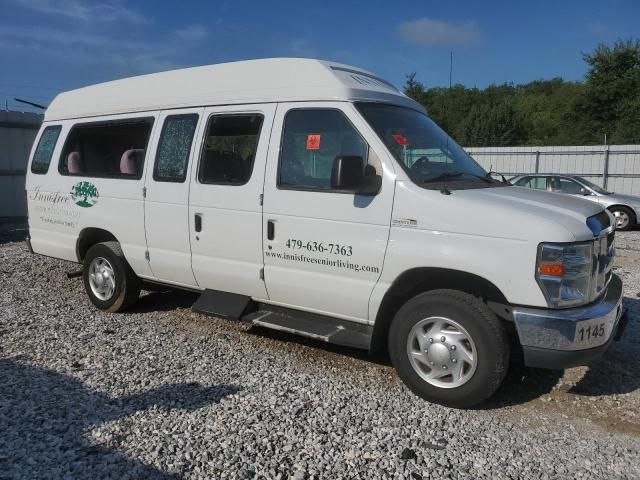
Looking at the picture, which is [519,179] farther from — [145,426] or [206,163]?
[145,426]

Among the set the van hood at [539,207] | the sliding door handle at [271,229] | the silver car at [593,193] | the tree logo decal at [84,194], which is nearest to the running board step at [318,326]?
the sliding door handle at [271,229]

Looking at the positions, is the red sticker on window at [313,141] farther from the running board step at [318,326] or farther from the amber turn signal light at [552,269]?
the amber turn signal light at [552,269]

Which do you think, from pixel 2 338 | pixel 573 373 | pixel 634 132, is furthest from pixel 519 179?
pixel 634 132

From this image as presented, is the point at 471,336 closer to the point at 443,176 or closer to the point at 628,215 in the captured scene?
the point at 443,176

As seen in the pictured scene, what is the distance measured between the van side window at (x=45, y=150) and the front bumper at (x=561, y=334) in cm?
561

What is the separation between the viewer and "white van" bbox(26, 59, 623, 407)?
12.0 ft

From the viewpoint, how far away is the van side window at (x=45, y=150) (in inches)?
262

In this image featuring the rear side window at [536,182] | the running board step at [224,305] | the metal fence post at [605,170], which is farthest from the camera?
the metal fence post at [605,170]

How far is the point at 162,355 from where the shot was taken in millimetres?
4945

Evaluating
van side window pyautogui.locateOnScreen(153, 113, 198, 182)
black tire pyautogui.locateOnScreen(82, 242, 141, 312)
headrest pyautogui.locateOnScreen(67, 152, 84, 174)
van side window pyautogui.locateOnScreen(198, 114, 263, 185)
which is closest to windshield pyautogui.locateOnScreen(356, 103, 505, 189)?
van side window pyautogui.locateOnScreen(198, 114, 263, 185)

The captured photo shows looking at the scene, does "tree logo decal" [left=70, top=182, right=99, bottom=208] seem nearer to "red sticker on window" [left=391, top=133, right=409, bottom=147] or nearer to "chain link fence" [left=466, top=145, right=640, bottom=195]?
"red sticker on window" [left=391, top=133, right=409, bottom=147]

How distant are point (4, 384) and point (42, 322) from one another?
5.72 feet

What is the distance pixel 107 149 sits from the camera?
20.2 feet

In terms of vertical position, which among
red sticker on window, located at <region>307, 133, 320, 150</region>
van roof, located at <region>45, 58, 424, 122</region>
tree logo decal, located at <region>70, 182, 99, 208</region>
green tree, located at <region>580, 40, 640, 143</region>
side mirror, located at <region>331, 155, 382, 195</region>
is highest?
green tree, located at <region>580, 40, 640, 143</region>
